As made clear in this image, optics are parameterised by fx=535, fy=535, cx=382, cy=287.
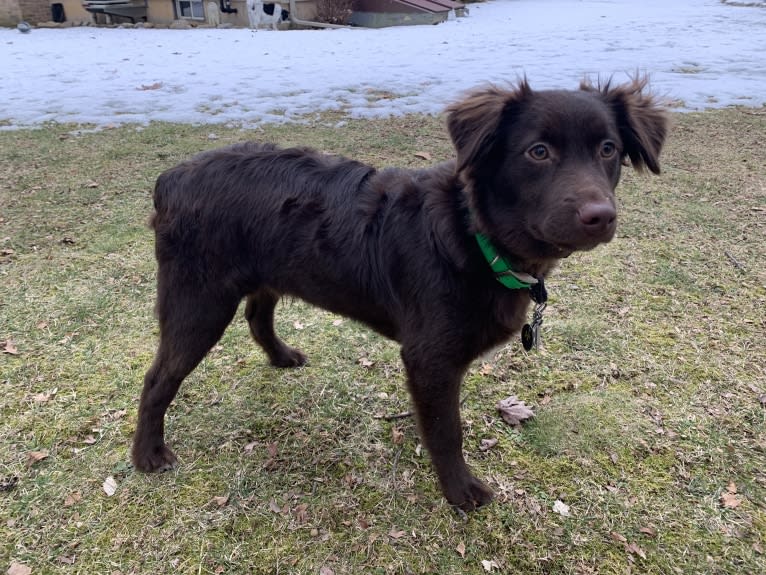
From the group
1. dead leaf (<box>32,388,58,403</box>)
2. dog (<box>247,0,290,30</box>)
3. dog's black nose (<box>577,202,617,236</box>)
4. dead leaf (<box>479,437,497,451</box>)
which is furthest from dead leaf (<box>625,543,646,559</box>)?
dog (<box>247,0,290,30</box>)

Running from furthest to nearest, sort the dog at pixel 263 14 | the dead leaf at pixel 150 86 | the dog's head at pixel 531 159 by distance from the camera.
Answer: the dog at pixel 263 14 < the dead leaf at pixel 150 86 < the dog's head at pixel 531 159

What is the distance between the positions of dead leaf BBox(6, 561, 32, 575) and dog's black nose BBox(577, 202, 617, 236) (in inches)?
99.3

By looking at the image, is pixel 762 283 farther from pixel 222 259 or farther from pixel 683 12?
pixel 683 12

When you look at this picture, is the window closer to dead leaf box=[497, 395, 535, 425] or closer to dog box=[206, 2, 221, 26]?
dog box=[206, 2, 221, 26]

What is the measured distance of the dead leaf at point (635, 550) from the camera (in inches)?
86.4

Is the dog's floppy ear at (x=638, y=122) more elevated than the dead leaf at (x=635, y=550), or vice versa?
the dog's floppy ear at (x=638, y=122)

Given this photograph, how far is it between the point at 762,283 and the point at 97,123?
801 centimetres

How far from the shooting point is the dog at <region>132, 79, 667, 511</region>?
206cm

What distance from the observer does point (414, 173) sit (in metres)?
2.46

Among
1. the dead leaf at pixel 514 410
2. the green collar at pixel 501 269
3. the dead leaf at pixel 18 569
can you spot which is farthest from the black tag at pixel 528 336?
the dead leaf at pixel 18 569

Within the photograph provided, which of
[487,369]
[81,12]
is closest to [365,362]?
[487,369]

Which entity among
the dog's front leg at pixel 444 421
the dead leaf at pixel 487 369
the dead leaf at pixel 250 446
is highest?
the dog's front leg at pixel 444 421

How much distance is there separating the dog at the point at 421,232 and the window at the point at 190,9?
17.8 metres

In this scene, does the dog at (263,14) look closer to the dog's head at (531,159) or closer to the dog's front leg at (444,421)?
the dog's head at (531,159)
